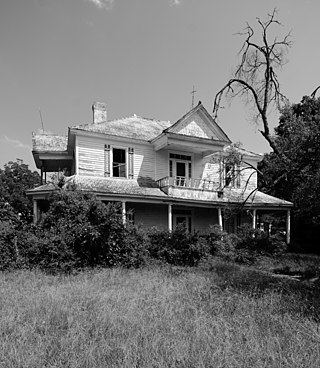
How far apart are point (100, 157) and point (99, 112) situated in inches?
215

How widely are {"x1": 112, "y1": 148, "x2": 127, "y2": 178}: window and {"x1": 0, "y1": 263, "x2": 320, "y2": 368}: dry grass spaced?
11505mm

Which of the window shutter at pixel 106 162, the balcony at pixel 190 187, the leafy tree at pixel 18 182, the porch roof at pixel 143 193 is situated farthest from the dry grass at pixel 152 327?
the leafy tree at pixel 18 182

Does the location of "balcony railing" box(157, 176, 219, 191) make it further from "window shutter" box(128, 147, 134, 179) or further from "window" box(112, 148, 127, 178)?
"window" box(112, 148, 127, 178)

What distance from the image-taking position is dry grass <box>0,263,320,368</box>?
13.5 feet

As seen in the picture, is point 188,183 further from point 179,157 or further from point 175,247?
point 175,247

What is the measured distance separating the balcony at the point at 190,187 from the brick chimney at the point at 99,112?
22.2 feet

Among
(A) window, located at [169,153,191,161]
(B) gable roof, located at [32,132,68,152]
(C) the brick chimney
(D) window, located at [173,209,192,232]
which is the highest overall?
(C) the brick chimney

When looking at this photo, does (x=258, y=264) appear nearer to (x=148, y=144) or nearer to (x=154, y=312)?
(x=148, y=144)

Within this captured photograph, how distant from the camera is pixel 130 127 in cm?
2123

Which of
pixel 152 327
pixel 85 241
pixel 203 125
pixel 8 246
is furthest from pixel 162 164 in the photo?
pixel 152 327

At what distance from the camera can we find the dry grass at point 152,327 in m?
4.11

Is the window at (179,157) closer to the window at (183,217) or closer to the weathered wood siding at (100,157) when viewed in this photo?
the weathered wood siding at (100,157)

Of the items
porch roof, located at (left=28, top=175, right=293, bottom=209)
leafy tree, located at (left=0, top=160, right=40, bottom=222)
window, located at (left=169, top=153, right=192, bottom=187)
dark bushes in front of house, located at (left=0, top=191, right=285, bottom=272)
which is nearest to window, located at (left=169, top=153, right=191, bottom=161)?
window, located at (left=169, top=153, right=192, bottom=187)

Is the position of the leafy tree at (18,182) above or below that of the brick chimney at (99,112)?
below
